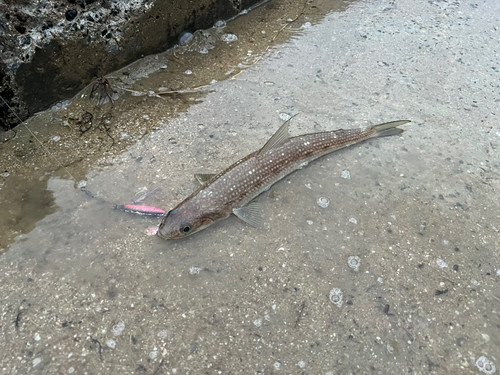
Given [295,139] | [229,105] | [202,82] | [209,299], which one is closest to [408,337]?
[209,299]

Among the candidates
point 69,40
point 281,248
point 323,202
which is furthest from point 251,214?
point 69,40

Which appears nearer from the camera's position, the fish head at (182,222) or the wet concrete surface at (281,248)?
the wet concrete surface at (281,248)

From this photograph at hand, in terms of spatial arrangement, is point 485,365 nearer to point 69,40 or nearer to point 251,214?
point 251,214

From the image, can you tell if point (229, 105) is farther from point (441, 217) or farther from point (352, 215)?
point (441, 217)

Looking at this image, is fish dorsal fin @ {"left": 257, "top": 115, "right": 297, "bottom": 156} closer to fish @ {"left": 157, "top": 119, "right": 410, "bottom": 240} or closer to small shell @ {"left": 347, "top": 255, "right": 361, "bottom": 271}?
fish @ {"left": 157, "top": 119, "right": 410, "bottom": 240}

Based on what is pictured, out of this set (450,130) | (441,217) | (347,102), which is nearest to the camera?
(441,217)

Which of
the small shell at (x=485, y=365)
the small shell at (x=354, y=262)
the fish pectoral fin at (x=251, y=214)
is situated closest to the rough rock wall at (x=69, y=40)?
the fish pectoral fin at (x=251, y=214)

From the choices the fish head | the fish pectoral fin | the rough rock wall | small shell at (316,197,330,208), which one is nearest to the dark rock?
the rough rock wall

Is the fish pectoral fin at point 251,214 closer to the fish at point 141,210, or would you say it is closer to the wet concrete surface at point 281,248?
the wet concrete surface at point 281,248
